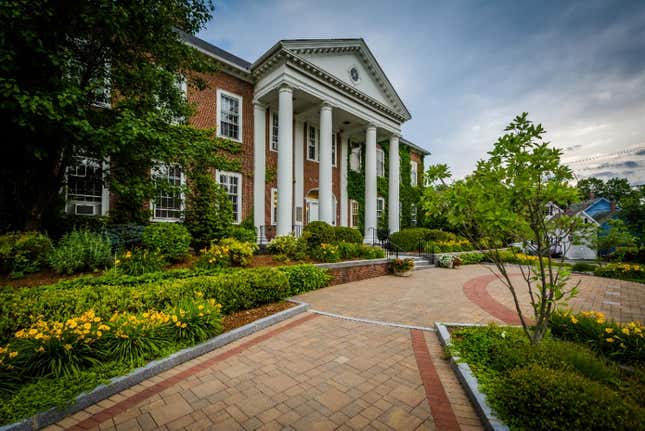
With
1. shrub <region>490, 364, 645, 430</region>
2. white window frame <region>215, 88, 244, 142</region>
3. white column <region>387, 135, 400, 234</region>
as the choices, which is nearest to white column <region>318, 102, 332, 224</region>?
white window frame <region>215, 88, 244, 142</region>

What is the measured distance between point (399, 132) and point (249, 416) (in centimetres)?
1836

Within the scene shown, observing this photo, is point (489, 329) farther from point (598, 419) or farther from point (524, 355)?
point (598, 419)

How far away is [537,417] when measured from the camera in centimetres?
219

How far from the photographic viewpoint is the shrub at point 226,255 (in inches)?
265

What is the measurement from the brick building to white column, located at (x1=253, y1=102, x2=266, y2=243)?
51 millimetres

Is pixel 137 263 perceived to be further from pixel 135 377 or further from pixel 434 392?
pixel 434 392

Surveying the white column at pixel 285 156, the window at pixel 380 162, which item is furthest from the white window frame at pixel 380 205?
the white column at pixel 285 156

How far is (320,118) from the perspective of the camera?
14.0 m

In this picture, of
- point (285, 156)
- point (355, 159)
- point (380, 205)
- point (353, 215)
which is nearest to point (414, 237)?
point (353, 215)

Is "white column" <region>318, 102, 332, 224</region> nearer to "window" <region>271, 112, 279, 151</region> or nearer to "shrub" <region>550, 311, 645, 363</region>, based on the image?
"window" <region>271, 112, 279, 151</region>

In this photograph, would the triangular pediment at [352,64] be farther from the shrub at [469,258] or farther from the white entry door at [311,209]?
the shrub at [469,258]

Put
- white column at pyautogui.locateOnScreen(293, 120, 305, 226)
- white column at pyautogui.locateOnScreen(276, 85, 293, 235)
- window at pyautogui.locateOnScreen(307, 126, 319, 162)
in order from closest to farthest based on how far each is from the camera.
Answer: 1. white column at pyautogui.locateOnScreen(276, 85, 293, 235)
2. white column at pyautogui.locateOnScreen(293, 120, 305, 226)
3. window at pyautogui.locateOnScreen(307, 126, 319, 162)

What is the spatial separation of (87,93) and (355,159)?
15381 mm

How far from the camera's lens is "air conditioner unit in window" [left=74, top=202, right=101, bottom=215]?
30.2ft
